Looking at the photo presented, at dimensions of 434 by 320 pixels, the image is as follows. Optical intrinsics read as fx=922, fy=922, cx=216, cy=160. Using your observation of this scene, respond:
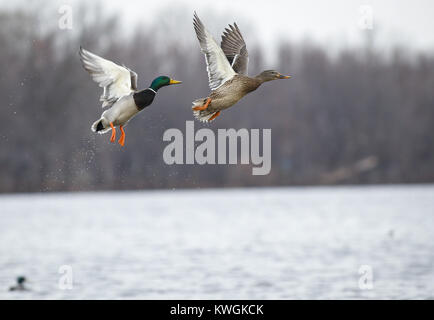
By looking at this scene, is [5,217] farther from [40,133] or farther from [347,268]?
[347,268]

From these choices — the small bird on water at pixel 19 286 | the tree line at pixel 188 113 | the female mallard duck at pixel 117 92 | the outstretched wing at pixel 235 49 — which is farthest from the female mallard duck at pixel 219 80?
the tree line at pixel 188 113

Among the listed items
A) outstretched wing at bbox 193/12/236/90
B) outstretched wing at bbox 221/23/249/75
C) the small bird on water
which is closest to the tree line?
the small bird on water

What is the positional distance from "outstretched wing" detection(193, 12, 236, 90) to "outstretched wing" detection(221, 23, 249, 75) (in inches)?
19.2

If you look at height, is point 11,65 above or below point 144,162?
above

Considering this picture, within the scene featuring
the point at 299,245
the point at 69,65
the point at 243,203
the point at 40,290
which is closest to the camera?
the point at 40,290

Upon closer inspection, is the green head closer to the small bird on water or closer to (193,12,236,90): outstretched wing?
(193,12,236,90): outstretched wing

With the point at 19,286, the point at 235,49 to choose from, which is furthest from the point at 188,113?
the point at 235,49

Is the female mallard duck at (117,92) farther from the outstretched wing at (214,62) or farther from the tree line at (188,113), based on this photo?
the tree line at (188,113)

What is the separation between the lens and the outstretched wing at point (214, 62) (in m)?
9.36

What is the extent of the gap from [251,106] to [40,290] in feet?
97.2

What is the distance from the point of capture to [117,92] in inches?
366

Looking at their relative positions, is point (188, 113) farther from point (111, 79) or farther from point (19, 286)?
point (111, 79)

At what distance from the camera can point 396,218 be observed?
32938 millimetres

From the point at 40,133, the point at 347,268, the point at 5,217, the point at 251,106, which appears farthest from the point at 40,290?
the point at 251,106
